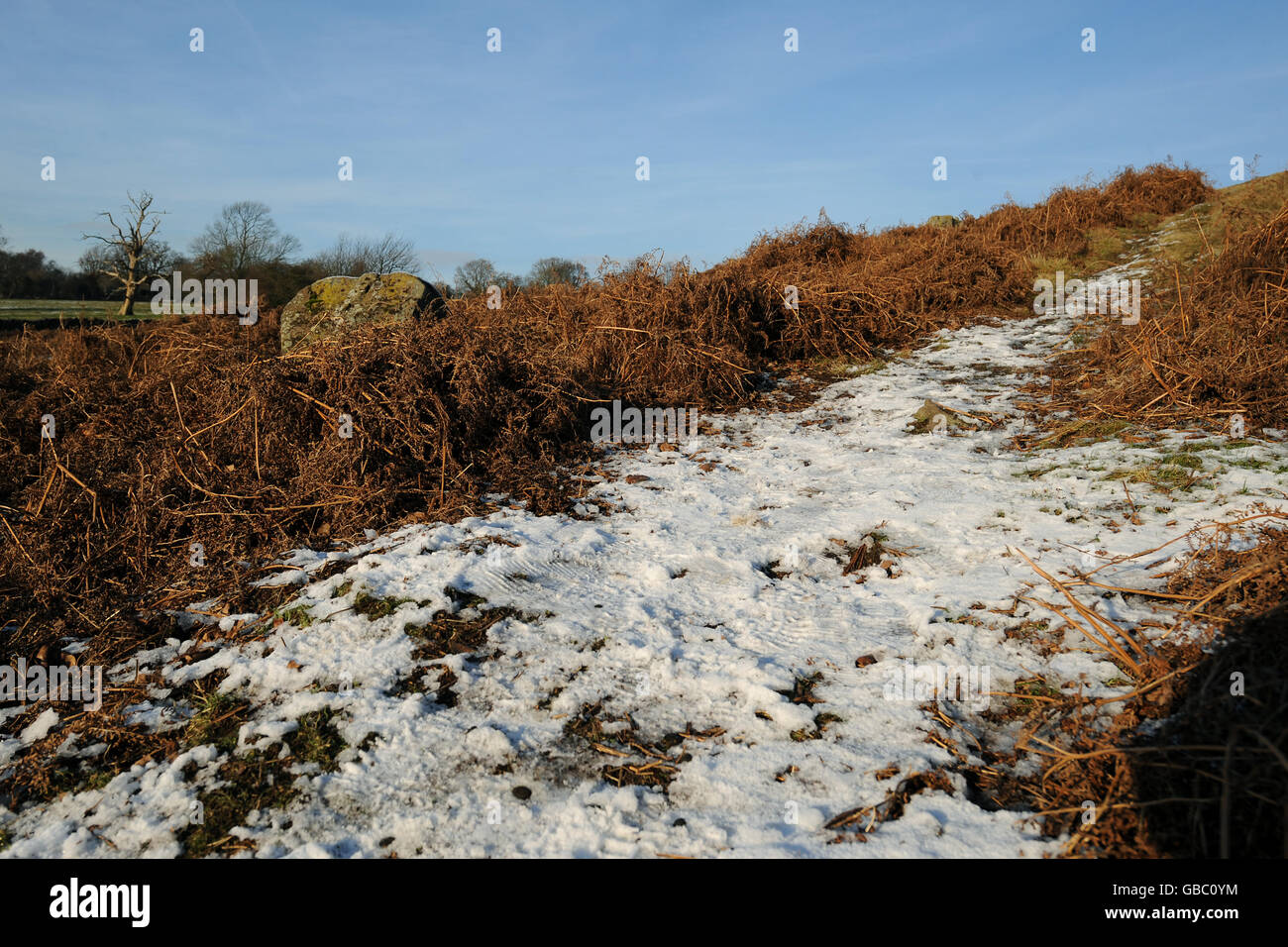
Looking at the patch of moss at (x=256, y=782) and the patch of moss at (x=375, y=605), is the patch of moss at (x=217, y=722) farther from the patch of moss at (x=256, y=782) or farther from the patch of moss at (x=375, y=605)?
the patch of moss at (x=375, y=605)

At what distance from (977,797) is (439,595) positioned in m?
2.89

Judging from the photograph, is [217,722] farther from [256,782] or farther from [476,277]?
[476,277]

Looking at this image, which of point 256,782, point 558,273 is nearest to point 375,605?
point 256,782

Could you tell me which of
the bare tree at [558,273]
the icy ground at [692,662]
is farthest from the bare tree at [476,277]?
the icy ground at [692,662]

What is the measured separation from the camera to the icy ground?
8.45ft

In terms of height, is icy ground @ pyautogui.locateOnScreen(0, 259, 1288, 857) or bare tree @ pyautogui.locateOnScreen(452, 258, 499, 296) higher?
bare tree @ pyautogui.locateOnScreen(452, 258, 499, 296)

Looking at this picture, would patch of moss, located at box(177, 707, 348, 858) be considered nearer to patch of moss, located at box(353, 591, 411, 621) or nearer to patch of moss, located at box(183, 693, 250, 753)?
patch of moss, located at box(183, 693, 250, 753)

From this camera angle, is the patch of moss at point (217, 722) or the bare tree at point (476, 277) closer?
the patch of moss at point (217, 722)

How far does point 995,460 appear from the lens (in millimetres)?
5766

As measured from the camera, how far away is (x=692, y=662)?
3.50 metres

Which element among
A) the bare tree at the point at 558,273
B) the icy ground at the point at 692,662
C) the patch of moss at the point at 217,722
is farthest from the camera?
the bare tree at the point at 558,273

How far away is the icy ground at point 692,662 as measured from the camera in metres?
2.58

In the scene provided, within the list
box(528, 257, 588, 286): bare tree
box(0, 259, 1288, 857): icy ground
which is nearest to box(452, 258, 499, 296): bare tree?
box(528, 257, 588, 286): bare tree
